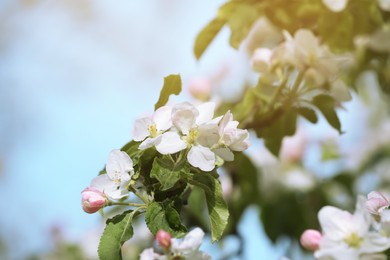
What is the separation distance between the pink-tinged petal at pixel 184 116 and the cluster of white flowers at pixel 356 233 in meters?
0.16

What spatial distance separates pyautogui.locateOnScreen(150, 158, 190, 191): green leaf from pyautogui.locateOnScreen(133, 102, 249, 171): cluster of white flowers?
13mm

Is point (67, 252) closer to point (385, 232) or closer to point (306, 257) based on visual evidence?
point (306, 257)

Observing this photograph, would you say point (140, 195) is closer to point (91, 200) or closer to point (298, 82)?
point (91, 200)

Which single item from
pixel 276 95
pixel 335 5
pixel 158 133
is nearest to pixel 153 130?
pixel 158 133

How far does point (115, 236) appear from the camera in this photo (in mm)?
670

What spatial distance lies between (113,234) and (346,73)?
81 centimetres

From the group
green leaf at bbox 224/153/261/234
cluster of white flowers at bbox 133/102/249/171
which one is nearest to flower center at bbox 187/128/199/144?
cluster of white flowers at bbox 133/102/249/171


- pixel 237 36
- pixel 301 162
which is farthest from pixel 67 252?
pixel 237 36

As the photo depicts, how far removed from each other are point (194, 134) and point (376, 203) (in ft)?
0.61

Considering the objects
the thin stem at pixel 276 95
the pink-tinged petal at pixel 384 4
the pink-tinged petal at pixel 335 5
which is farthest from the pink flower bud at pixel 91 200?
the pink-tinged petal at pixel 384 4

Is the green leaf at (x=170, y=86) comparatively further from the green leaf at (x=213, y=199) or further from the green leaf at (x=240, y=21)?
the green leaf at (x=240, y=21)

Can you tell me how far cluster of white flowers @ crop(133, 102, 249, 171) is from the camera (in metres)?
0.69

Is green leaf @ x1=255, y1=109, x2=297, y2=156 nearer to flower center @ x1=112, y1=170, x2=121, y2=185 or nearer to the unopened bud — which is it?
the unopened bud

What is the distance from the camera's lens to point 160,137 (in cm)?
70
